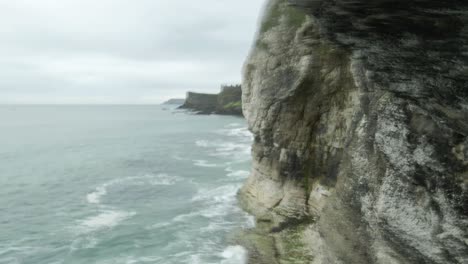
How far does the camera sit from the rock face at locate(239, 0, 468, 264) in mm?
7508

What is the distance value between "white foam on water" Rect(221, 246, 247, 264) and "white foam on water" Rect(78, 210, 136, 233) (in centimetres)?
879

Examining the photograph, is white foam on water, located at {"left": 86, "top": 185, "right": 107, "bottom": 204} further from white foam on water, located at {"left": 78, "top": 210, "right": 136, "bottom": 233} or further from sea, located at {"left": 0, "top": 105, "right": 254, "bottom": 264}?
white foam on water, located at {"left": 78, "top": 210, "right": 136, "bottom": 233}

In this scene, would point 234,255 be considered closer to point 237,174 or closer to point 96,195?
point 96,195

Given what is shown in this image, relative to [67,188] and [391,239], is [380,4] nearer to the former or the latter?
[391,239]

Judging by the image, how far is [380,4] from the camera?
21.6ft

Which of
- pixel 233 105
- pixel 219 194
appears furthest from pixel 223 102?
pixel 219 194

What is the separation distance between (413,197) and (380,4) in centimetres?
646

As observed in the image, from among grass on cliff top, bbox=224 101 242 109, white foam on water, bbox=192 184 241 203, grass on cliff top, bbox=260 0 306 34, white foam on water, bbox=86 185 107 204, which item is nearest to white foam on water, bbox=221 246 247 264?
white foam on water, bbox=192 184 241 203

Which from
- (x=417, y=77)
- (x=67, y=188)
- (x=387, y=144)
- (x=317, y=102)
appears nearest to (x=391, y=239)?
(x=387, y=144)

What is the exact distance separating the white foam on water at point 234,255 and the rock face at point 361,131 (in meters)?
0.52

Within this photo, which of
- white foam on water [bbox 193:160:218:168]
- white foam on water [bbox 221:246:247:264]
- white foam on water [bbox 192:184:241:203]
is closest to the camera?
white foam on water [bbox 221:246:247:264]

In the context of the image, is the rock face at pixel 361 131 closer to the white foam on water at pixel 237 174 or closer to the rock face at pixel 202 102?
the white foam on water at pixel 237 174

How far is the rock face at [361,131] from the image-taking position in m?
7.51

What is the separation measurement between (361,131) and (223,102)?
386 ft
